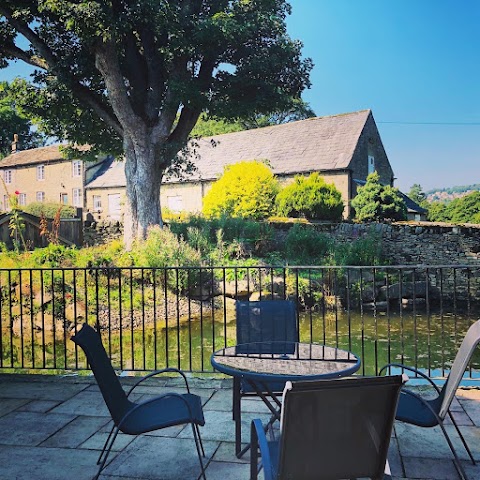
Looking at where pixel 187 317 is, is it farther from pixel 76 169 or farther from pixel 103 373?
pixel 76 169

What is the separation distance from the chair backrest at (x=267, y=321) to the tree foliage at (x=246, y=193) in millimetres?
14922

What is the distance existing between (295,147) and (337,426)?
24598 mm

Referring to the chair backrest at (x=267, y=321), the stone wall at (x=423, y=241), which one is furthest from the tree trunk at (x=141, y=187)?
the chair backrest at (x=267, y=321)

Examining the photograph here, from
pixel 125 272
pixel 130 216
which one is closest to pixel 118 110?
pixel 130 216

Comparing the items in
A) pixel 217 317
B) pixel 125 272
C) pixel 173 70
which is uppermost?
pixel 173 70

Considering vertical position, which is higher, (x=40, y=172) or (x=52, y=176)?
(x=40, y=172)

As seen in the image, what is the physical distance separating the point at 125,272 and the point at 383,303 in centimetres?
708

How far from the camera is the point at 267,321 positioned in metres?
3.70

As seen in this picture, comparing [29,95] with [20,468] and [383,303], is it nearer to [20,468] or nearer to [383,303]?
[383,303]

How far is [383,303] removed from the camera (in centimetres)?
1362

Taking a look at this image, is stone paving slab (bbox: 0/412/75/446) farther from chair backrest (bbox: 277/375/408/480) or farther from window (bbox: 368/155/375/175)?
window (bbox: 368/155/375/175)

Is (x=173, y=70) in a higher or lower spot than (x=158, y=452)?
higher

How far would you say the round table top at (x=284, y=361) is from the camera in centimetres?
277

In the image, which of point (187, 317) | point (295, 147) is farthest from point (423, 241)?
point (295, 147)
